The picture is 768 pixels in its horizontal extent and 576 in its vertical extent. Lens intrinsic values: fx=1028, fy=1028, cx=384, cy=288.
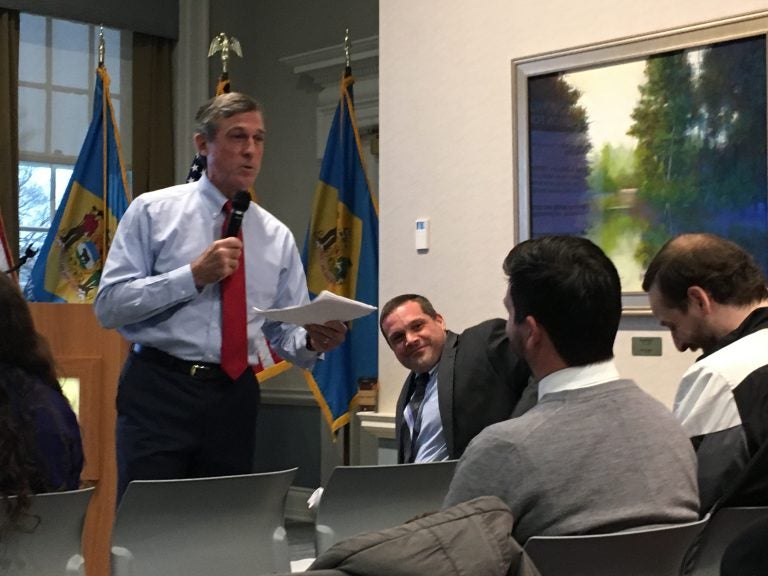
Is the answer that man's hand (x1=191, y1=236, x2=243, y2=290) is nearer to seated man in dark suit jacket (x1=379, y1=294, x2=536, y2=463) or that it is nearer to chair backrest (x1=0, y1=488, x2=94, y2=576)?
seated man in dark suit jacket (x1=379, y1=294, x2=536, y2=463)

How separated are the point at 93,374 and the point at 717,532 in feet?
8.79

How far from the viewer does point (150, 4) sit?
649cm

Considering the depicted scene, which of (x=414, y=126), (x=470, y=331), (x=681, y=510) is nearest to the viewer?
(x=681, y=510)

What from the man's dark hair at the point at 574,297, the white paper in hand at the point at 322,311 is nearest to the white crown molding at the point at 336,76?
the white paper in hand at the point at 322,311

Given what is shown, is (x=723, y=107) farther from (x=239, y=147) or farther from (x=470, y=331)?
(x=239, y=147)

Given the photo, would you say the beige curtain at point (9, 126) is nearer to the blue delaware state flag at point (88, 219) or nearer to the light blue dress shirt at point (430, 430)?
the blue delaware state flag at point (88, 219)

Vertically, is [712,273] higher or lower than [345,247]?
lower

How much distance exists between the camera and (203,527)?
1.96 m

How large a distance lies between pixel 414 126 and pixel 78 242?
2.19 meters

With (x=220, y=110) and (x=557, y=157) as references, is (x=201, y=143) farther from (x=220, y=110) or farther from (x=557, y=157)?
(x=557, y=157)

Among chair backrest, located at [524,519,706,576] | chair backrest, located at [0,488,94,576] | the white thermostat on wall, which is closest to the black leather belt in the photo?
chair backrest, located at [0,488,94,576]

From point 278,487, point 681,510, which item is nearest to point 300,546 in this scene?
point 278,487

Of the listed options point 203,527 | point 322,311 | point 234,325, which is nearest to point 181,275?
point 234,325

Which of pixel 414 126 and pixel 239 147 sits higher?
pixel 414 126
